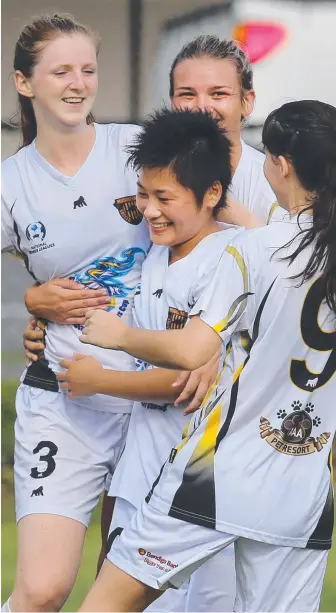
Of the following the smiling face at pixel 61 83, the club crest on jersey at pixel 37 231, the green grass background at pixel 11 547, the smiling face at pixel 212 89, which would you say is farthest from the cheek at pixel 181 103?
the green grass background at pixel 11 547

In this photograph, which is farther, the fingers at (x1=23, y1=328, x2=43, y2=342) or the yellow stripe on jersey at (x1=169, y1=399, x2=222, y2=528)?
the fingers at (x1=23, y1=328, x2=43, y2=342)

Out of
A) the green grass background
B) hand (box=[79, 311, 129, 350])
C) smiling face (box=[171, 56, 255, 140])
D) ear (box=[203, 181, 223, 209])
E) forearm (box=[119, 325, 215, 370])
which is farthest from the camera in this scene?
the green grass background

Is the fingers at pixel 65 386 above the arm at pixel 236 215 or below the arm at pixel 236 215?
below

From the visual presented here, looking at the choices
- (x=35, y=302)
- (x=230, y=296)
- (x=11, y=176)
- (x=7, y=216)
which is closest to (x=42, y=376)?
(x=35, y=302)

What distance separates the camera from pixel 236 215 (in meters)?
2.84

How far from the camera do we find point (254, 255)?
7.52 ft

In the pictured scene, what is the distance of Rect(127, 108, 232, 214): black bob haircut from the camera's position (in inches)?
106

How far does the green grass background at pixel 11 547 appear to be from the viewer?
3.77 m

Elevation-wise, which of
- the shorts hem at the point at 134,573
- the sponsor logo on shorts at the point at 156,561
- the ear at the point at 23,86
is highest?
the ear at the point at 23,86

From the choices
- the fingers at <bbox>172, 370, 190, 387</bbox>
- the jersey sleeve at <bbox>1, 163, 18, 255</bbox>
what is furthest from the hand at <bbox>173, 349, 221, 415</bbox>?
the jersey sleeve at <bbox>1, 163, 18, 255</bbox>

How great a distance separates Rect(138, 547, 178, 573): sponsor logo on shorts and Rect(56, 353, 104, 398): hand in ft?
Result: 1.72

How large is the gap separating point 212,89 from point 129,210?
0.39 m

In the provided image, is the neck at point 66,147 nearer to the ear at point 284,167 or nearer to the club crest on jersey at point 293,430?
the ear at point 284,167

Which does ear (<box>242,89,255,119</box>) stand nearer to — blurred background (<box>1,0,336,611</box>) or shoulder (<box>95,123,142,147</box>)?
shoulder (<box>95,123,142,147</box>)
